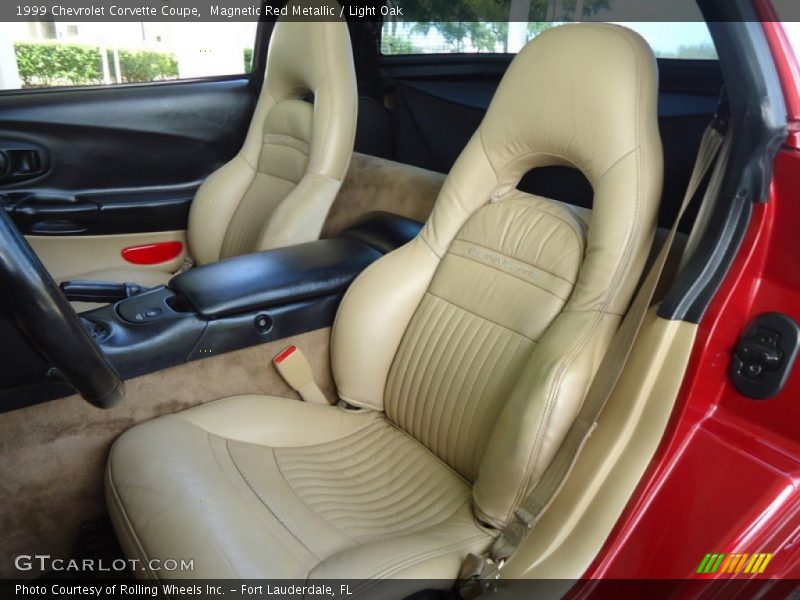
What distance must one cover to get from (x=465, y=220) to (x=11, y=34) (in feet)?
5.50

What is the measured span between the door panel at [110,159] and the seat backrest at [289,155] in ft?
0.80

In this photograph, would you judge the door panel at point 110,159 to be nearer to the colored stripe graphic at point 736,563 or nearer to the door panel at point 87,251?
the door panel at point 87,251

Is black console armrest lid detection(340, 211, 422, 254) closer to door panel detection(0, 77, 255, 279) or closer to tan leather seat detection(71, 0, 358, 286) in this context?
tan leather seat detection(71, 0, 358, 286)

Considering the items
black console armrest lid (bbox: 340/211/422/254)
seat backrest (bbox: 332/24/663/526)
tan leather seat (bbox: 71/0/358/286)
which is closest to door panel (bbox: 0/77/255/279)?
tan leather seat (bbox: 71/0/358/286)

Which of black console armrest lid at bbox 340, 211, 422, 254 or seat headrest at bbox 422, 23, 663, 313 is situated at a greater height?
seat headrest at bbox 422, 23, 663, 313

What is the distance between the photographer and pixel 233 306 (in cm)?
120

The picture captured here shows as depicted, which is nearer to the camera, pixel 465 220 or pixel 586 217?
pixel 586 217

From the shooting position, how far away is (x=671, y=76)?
4.33ft

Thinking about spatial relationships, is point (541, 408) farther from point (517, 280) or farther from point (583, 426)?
point (517, 280)

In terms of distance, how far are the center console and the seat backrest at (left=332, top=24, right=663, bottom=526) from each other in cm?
11

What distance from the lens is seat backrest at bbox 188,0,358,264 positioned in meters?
1.50

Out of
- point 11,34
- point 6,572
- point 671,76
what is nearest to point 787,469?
point 671,76

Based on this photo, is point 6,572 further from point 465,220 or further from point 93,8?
point 93,8

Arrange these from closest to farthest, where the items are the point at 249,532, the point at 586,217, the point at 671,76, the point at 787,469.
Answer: the point at 787,469, the point at 249,532, the point at 586,217, the point at 671,76
